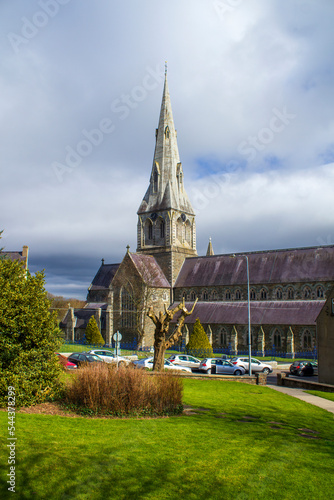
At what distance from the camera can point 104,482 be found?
7.32 meters

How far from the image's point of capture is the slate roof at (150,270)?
54219mm

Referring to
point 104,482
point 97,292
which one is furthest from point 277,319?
point 104,482

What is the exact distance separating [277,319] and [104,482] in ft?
136

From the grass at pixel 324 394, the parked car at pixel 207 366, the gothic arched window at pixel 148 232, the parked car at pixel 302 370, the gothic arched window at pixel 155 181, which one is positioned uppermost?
the gothic arched window at pixel 155 181

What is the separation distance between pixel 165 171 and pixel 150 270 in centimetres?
1498

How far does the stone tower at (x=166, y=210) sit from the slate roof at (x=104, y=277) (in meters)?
10.9

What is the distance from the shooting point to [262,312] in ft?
159

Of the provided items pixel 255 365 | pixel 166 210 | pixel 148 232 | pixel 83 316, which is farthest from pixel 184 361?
pixel 83 316

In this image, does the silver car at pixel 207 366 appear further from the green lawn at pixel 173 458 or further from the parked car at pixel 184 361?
the green lawn at pixel 173 458

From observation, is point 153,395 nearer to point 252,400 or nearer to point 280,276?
point 252,400

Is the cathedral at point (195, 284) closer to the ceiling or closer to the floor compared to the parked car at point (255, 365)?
closer to the ceiling

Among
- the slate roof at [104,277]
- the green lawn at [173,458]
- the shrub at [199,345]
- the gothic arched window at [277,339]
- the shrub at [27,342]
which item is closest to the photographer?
the green lawn at [173,458]

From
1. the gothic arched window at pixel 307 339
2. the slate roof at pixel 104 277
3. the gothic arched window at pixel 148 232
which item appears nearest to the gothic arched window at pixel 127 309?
the gothic arched window at pixel 148 232

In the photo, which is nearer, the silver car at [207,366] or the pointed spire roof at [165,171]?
the silver car at [207,366]
